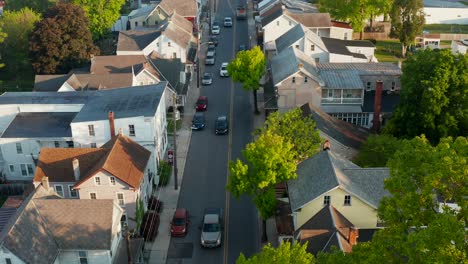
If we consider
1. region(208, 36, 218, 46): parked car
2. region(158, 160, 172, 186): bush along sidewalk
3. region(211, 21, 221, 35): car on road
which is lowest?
region(158, 160, 172, 186): bush along sidewalk

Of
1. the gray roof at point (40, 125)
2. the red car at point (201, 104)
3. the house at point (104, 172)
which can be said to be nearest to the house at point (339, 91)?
the red car at point (201, 104)

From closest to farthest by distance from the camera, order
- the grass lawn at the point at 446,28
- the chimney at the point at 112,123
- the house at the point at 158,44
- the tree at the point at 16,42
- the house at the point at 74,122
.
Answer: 1. the chimney at the point at 112,123
2. the house at the point at 74,122
3. the house at the point at 158,44
4. the tree at the point at 16,42
5. the grass lawn at the point at 446,28

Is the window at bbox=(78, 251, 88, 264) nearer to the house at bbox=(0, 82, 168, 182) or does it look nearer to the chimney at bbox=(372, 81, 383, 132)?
the house at bbox=(0, 82, 168, 182)

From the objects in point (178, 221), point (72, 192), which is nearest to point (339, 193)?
point (178, 221)

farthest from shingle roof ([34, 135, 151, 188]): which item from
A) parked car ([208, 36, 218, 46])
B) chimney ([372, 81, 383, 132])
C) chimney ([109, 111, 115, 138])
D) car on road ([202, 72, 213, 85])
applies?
parked car ([208, 36, 218, 46])

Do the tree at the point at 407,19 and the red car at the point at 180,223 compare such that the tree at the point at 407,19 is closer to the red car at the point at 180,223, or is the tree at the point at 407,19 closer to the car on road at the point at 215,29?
the car on road at the point at 215,29

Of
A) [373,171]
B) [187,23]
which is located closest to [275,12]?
[187,23]
